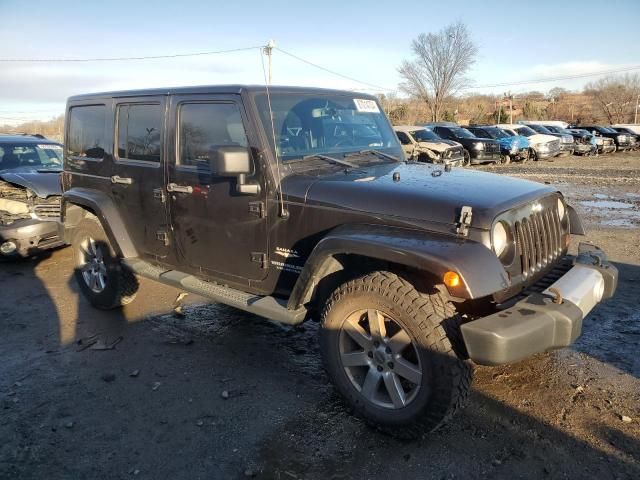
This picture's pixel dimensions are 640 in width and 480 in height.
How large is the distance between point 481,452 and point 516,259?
1133mm

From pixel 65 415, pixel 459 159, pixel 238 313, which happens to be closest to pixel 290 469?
pixel 65 415

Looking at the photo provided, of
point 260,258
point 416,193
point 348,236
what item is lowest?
point 260,258

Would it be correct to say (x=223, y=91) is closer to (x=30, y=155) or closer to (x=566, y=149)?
(x=30, y=155)

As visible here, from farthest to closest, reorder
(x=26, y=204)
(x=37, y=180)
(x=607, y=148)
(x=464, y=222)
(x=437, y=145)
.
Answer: (x=607, y=148) → (x=437, y=145) → (x=37, y=180) → (x=26, y=204) → (x=464, y=222)

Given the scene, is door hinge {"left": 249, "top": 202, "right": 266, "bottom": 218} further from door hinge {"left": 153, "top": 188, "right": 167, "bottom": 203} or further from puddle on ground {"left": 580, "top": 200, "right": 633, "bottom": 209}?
puddle on ground {"left": 580, "top": 200, "right": 633, "bottom": 209}

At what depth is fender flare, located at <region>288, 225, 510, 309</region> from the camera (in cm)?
257

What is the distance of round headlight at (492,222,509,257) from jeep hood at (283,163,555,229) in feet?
0.34

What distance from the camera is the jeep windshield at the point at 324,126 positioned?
3.65 metres

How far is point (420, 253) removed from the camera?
8.69 ft

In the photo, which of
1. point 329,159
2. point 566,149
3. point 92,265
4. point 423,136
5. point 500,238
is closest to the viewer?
point 500,238

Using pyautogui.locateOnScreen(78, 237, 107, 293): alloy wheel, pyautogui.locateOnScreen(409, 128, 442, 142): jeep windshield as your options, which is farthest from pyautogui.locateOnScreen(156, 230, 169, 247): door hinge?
pyautogui.locateOnScreen(409, 128, 442, 142): jeep windshield

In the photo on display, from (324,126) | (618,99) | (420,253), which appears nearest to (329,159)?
(324,126)

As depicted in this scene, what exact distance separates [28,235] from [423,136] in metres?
13.6

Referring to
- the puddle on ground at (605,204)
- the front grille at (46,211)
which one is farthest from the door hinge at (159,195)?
the puddle on ground at (605,204)
